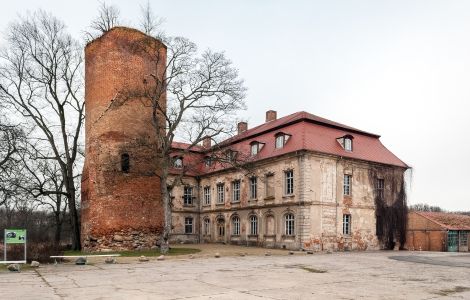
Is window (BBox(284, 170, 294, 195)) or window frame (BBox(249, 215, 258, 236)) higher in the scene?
window (BBox(284, 170, 294, 195))

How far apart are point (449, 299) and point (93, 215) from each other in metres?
18.8

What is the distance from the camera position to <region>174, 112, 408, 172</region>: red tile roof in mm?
28219

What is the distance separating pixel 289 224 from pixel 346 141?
268 inches

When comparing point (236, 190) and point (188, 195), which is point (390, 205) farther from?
point (188, 195)

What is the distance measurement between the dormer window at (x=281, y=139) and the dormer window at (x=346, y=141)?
11.4ft

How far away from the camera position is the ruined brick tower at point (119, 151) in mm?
23812

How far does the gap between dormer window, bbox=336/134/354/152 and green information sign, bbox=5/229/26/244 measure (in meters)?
20.2

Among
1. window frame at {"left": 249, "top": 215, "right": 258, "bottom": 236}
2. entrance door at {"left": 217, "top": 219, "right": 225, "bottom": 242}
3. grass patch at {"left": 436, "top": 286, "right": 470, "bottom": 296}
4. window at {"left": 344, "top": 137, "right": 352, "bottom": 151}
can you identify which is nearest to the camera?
grass patch at {"left": 436, "top": 286, "right": 470, "bottom": 296}

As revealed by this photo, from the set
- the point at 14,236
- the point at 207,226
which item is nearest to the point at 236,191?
the point at 207,226

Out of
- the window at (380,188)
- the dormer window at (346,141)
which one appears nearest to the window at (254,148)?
the dormer window at (346,141)

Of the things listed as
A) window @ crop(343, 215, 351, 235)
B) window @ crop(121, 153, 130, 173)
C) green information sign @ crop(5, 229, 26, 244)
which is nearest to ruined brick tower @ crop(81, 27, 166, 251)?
window @ crop(121, 153, 130, 173)

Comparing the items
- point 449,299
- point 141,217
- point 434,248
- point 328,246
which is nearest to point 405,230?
point 434,248

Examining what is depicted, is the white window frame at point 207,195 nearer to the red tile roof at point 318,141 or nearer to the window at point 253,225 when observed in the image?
the red tile roof at point 318,141

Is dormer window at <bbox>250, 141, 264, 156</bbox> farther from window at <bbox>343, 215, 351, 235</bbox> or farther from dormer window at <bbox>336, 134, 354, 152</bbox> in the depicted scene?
window at <bbox>343, 215, 351, 235</bbox>
